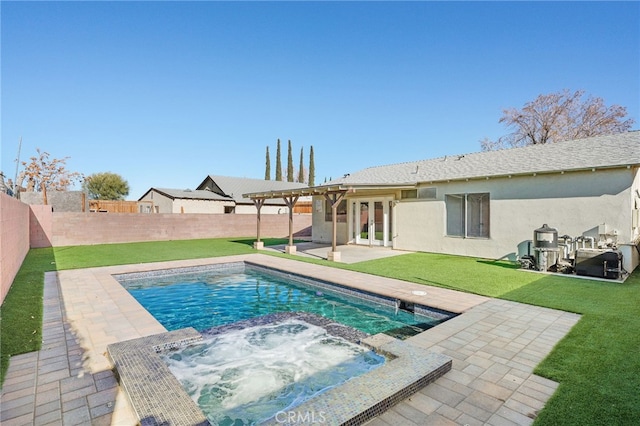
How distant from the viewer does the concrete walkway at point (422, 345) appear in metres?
2.65

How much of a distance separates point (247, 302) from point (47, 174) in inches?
1417

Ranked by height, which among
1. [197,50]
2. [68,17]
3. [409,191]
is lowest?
[409,191]

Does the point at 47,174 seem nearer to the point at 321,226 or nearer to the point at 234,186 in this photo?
the point at 234,186

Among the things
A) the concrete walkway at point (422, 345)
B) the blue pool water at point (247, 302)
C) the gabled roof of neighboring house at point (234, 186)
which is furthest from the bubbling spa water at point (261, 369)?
the gabled roof of neighboring house at point (234, 186)

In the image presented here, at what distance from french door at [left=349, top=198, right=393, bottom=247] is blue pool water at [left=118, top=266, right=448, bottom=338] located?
652 centimetres

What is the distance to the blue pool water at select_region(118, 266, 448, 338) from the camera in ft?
19.3

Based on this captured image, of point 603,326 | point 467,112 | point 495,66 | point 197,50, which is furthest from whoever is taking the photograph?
point 467,112

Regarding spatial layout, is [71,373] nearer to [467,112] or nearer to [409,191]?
[409,191]

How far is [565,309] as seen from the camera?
541cm

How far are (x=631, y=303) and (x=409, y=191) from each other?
865cm

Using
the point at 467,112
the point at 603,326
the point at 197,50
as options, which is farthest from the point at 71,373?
the point at 467,112

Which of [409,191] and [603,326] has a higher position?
[409,191]

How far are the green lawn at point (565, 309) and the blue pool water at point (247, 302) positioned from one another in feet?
6.06

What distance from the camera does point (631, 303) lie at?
5.66 m
